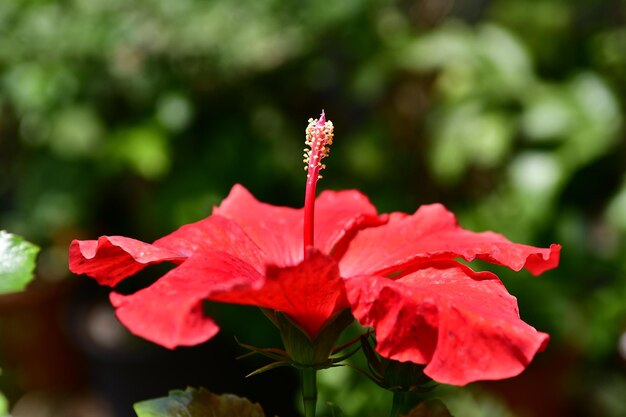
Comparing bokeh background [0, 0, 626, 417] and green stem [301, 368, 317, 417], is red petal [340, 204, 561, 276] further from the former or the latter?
bokeh background [0, 0, 626, 417]

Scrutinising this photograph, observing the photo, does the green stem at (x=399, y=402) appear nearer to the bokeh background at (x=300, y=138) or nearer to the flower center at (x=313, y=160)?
the flower center at (x=313, y=160)

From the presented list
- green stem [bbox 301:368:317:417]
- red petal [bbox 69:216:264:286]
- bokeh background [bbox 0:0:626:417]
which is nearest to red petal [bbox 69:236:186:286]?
red petal [bbox 69:216:264:286]

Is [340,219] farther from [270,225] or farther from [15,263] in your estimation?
[15,263]

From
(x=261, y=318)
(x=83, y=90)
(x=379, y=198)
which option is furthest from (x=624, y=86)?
(x=83, y=90)

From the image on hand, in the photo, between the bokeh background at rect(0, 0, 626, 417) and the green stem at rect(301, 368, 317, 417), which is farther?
the bokeh background at rect(0, 0, 626, 417)

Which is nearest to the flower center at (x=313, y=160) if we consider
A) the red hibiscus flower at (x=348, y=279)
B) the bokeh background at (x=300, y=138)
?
the red hibiscus flower at (x=348, y=279)

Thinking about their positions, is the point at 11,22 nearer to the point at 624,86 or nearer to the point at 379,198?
the point at 379,198
